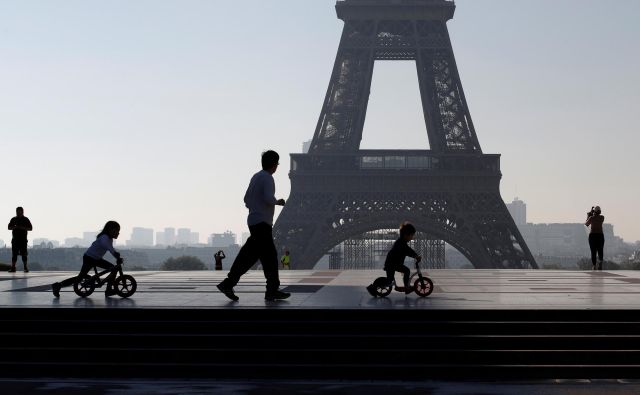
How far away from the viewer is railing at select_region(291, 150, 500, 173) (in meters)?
65.4

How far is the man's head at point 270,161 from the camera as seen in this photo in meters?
13.5

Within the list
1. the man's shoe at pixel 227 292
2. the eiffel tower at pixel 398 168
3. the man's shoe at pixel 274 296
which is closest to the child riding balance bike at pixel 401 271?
the man's shoe at pixel 274 296

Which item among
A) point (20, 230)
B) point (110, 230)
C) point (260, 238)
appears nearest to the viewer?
point (260, 238)

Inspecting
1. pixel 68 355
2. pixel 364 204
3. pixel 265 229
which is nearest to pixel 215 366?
pixel 68 355

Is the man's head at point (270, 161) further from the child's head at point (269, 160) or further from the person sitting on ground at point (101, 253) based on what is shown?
the person sitting on ground at point (101, 253)

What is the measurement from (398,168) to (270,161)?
175 feet

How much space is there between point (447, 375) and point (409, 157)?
5706 centimetres

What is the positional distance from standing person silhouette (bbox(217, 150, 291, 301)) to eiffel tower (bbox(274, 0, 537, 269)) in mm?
45704

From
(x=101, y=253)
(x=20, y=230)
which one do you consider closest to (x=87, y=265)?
(x=101, y=253)

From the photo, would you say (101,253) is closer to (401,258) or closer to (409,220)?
(401,258)

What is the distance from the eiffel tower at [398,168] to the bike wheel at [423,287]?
44.0 meters

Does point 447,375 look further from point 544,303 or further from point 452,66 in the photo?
point 452,66

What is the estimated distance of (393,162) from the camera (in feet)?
219

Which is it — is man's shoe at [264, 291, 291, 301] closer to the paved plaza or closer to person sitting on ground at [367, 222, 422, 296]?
the paved plaza
